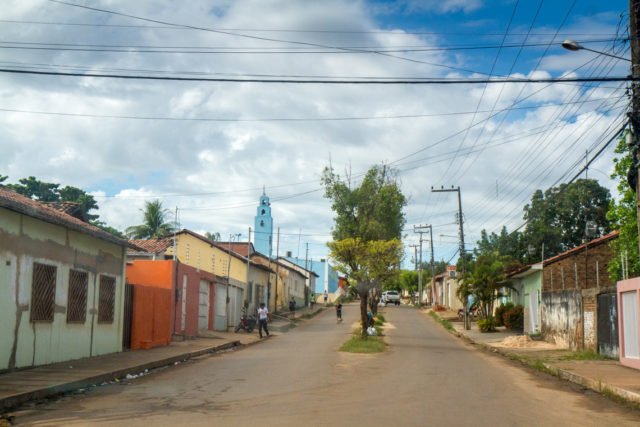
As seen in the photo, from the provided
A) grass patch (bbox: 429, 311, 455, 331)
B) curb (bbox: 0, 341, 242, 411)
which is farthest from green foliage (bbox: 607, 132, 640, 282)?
grass patch (bbox: 429, 311, 455, 331)

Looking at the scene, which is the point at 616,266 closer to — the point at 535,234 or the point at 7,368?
the point at 7,368

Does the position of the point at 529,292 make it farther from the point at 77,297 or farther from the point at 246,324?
the point at 77,297

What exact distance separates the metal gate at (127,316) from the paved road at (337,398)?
455 centimetres

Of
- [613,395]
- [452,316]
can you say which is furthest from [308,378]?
[452,316]

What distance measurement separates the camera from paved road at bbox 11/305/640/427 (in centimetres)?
1003

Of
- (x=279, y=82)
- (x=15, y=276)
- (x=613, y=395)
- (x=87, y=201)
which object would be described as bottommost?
(x=613, y=395)

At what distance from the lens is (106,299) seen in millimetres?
20969

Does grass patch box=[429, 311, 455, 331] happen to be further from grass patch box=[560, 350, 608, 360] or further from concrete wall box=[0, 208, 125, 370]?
concrete wall box=[0, 208, 125, 370]

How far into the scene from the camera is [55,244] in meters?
17.2

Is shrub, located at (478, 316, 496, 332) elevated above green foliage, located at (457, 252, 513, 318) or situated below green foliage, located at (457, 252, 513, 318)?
below

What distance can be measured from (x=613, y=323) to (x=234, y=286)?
1002 inches

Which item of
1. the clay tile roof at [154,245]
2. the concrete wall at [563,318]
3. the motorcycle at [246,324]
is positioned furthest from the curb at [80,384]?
the clay tile roof at [154,245]

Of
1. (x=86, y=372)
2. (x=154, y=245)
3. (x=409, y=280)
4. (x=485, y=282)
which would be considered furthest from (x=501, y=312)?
(x=409, y=280)

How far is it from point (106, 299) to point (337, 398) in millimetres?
11129
